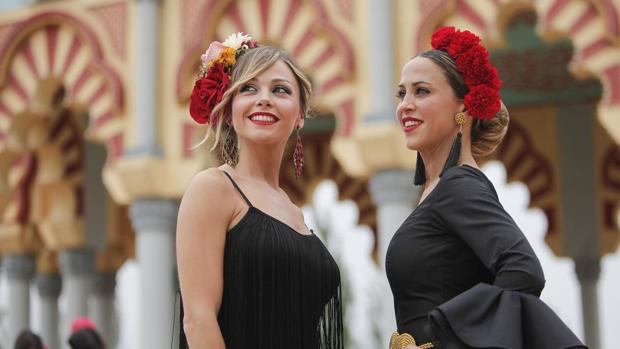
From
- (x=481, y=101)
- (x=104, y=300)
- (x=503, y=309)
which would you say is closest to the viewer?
(x=503, y=309)

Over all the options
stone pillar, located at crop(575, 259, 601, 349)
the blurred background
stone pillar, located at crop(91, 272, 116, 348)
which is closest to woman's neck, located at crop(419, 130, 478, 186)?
the blurred background

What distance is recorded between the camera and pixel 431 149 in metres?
2.82

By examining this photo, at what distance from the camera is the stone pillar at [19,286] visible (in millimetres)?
13109

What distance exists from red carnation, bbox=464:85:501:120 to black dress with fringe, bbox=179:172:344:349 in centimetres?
55

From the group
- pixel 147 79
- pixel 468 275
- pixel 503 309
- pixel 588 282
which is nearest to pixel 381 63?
pixel 147 79

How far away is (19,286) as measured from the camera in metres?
13.5

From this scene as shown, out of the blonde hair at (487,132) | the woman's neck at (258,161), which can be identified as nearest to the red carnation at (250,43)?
the woman's neck at (258,161)

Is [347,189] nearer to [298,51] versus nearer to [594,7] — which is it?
[298,51]

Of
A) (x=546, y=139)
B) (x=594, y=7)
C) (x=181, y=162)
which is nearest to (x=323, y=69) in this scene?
(x=181, y=162)

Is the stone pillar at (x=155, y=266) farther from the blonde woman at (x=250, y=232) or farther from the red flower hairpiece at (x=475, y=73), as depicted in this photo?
the red flower hairpiece at (x=475, y=73)

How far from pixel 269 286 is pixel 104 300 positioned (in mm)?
13685

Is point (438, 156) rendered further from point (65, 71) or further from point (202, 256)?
point (65, 71)

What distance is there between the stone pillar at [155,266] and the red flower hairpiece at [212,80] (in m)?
7.79

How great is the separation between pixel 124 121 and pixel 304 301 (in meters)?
8.59
